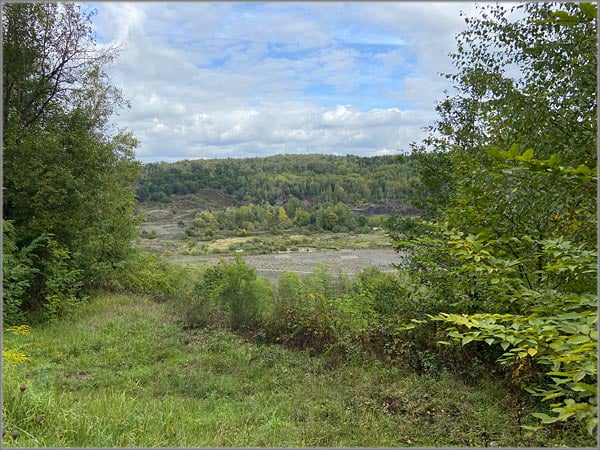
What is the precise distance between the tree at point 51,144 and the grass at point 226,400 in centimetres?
203

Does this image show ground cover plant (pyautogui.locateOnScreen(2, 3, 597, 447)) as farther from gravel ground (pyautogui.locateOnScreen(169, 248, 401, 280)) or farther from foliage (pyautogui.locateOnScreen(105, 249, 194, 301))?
gravel ground (pyautogui.locateOnScreen(169, 248, 401, 280))

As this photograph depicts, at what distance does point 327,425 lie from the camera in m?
3.41

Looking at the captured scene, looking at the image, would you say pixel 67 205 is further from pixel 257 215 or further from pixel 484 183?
pixel 257 215

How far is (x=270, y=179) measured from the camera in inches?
853

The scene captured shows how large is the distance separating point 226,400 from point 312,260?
899cm

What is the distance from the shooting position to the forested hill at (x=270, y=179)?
1400cm

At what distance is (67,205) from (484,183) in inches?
299

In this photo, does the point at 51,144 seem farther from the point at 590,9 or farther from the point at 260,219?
the point at 260,219

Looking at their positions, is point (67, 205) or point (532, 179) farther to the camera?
point (67, 205)

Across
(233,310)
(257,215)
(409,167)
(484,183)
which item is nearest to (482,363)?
(484,183)

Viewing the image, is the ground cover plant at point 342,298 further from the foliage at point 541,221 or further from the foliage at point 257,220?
the foliage at point 257,220

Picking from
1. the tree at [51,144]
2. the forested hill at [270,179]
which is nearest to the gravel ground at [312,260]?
the forested hill at [270,179]

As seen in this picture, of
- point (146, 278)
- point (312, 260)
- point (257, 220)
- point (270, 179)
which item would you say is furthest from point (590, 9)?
point (270, 179)

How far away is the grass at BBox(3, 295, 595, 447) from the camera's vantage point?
8.98ft
